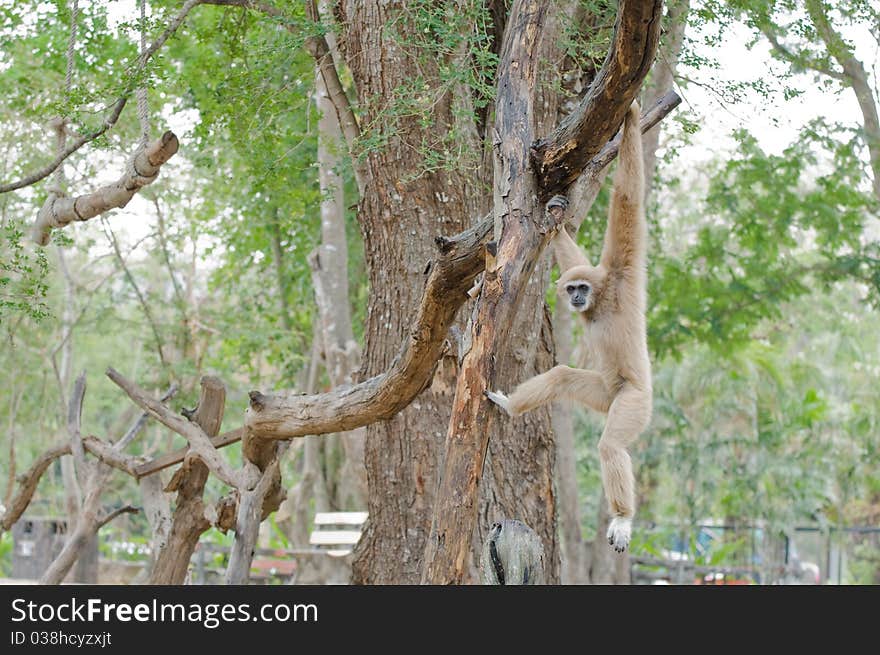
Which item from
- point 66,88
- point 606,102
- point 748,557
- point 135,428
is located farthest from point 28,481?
point 748,557

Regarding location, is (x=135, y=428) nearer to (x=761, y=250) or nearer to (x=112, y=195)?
(x=112, y=195)

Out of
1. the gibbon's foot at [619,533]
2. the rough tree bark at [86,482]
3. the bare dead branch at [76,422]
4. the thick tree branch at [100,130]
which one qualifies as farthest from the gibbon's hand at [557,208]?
the bare dead branch at [76,422]

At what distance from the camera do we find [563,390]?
5.31 m

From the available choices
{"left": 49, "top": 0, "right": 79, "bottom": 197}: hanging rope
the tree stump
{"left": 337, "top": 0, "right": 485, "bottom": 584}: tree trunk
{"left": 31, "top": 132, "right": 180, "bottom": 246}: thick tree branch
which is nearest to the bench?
{"left": 337, "top": 0, "right": 485, "bottom": 584}: tree trunk

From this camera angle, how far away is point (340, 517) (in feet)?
39.0

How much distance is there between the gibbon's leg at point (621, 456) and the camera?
176 inches

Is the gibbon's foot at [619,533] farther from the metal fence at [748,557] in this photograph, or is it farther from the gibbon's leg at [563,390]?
the metal fence at [748,557]

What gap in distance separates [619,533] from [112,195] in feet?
11.7

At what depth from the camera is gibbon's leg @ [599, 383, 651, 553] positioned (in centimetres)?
447

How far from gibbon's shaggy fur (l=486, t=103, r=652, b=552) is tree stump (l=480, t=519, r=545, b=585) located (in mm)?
1117

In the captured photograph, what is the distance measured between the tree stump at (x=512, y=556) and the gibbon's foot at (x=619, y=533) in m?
0.69

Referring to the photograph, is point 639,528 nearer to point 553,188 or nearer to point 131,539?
point 131,539

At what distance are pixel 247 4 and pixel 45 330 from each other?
9.05 m

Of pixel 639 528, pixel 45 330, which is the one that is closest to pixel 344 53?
pixel 45 330
